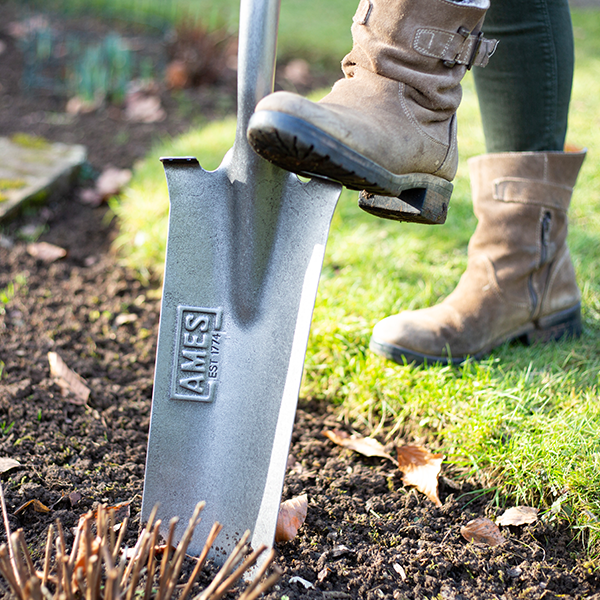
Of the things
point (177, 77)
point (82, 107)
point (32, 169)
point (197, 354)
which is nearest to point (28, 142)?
point (32, 169)

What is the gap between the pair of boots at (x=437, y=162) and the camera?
1038mm

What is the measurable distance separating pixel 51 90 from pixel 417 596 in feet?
14.2

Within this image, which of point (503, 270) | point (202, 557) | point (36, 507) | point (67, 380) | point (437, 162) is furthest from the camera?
point (503, 270)

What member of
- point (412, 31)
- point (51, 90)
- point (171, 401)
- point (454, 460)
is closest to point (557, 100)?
point (412, 31)

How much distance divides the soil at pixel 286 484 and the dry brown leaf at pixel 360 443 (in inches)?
1.0

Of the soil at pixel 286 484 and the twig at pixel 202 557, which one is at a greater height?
the twig at pixel 202 557

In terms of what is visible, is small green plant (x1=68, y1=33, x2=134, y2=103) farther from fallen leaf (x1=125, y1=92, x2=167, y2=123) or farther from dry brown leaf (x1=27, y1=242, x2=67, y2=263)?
dry brown leaf (x1=27, y1=242, x2=67, y2=263)

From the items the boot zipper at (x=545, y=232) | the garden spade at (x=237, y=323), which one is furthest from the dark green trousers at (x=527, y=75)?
the garden spade at (x=237, y=323)

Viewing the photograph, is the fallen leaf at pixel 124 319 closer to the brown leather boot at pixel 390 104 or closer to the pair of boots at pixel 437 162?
the pair of boots at pixel 437 162

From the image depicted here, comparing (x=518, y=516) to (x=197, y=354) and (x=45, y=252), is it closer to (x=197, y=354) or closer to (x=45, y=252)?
(x=197, y=354)

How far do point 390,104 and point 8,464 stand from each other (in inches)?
42.1

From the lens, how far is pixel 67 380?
1.60m

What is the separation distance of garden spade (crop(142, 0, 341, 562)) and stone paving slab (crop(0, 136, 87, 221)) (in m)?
1.69

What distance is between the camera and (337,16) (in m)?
6.52
